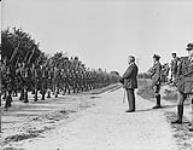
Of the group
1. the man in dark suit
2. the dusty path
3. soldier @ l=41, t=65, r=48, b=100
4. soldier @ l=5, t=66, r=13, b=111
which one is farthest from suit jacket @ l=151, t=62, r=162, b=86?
soldier @ l=41, t=65, r=48, b=100

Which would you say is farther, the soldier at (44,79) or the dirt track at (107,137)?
the soldier at (44,79)

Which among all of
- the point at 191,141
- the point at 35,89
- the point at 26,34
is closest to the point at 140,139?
the point at 191,141

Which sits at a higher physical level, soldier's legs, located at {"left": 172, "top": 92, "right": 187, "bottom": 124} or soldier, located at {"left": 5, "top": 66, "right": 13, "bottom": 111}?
soldier, located at {"left": 5, "top": 66, "right": 13, "bottom": 111}

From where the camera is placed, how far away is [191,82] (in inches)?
419

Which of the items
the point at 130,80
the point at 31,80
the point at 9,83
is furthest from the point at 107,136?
the point at 31,80

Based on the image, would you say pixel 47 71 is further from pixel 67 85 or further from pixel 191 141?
pixel 191 141

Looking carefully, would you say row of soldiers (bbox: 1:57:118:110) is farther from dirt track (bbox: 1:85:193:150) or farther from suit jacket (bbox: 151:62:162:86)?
dirt track (bbox: 1:85:193:150)

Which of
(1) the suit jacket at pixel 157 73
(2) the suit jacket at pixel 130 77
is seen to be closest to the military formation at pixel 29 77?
(2) the suit jacket at pixel 130 77

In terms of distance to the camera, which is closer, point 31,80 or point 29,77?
point 29,77

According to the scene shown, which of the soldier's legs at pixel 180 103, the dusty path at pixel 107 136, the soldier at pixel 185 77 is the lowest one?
the dusty path at pixel 107 136

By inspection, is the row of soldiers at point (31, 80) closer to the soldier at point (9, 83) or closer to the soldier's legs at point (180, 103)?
the soldier at point (9, 83)

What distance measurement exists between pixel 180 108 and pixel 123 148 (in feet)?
13.4

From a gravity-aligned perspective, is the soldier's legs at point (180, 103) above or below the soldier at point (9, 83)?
below

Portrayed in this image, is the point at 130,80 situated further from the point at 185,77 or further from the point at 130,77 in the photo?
the point at 185,77
